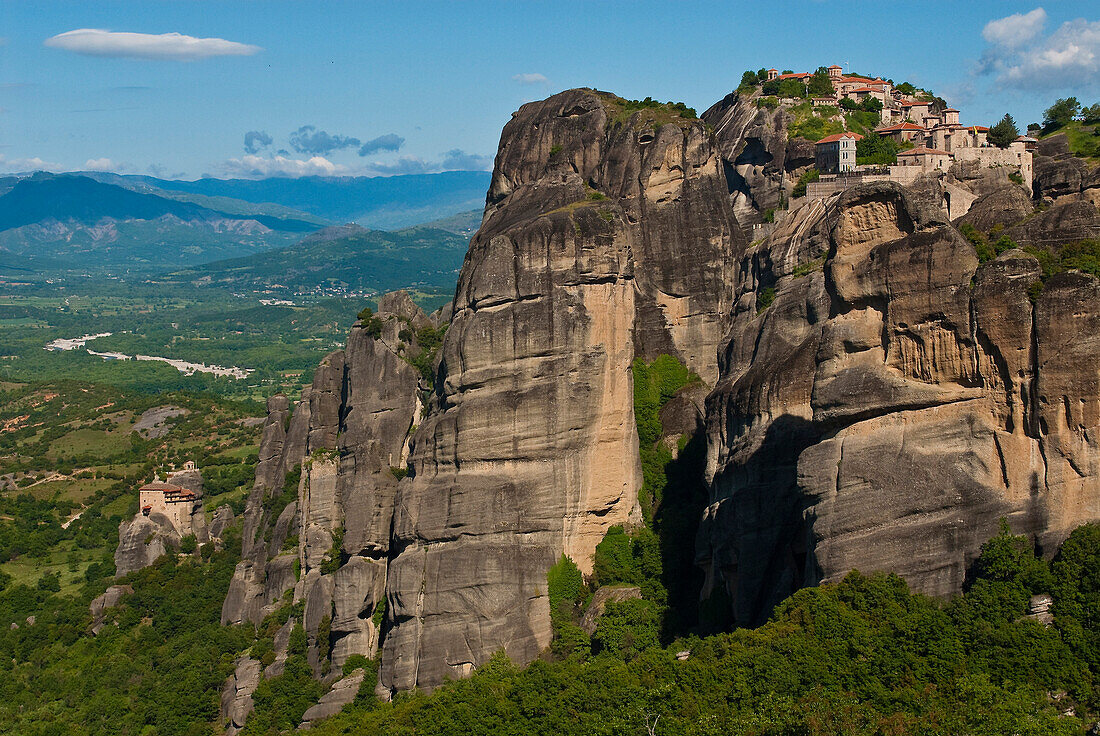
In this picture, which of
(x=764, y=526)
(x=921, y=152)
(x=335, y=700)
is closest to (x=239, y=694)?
(x=335, y=700)

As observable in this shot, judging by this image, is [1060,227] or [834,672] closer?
[834,672]

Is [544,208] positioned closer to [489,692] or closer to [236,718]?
[489,692]

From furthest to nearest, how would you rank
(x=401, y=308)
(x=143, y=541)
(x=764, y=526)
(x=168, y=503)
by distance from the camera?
(x=168, y=503) < (x=143, y=541) < (x=401, y=308) < (x=764, y=526)

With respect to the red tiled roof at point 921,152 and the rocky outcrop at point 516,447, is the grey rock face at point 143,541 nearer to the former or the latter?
the rocky outcrop at point 516,447

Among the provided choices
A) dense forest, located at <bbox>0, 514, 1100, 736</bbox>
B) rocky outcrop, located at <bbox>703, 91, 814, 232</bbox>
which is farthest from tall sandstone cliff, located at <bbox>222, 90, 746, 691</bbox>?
rocky outcrop, located at <bbox>703, 91, 814, 232</bbox>

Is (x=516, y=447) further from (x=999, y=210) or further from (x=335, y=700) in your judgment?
(x=999, y=210)

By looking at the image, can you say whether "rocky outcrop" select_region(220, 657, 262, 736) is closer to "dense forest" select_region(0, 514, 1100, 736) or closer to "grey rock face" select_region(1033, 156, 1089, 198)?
"dense forest" select_region(0, 514, 1100, 736)

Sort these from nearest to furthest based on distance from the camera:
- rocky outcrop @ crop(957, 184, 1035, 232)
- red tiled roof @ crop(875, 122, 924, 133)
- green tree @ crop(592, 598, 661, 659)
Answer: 1. rocky outcrop @ crop(957, 184, 1035, 232)
2. green tree @ crop(592, 598, 661, 659)
3. red tiled roof @ crop(875, 122, 924, 133)
